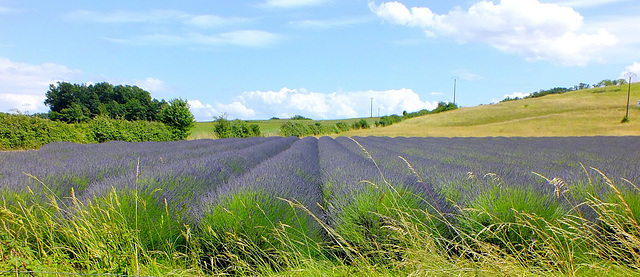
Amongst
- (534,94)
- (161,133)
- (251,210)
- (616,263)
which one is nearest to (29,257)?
(251,210)

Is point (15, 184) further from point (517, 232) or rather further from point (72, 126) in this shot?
point (72, 126)

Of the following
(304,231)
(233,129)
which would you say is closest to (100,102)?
(233,129)

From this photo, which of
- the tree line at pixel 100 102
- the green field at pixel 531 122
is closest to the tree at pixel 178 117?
the green field at pixel 531 122

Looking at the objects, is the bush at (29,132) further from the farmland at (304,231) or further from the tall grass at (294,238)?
the tall grass at (294,238)

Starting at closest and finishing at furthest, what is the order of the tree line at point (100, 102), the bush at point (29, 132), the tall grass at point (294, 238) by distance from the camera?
the tall grass at point (294, 238) < the bush at point (29, 132) < the tree line at point (100, 102)

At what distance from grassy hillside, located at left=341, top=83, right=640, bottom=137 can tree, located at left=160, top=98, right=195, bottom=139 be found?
20319 millimetres

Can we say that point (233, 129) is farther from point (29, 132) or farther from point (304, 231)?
point (304, 231)

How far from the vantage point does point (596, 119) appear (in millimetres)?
49719

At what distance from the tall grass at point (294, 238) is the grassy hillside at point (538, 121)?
38147mm

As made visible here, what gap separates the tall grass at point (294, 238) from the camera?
2707mm

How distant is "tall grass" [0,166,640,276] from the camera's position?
8.88 feet

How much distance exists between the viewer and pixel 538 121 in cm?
5162

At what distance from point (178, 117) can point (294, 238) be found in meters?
29.9

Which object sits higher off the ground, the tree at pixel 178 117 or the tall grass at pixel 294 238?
A: the tree at pixel 178 117
